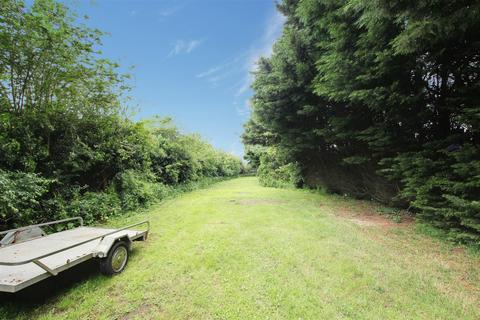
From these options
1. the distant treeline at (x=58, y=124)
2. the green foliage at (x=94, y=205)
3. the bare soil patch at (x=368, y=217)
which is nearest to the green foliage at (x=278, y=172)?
the bare soil patch at (x=368, y=217)

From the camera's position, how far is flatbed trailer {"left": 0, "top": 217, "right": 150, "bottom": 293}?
7.41 ft

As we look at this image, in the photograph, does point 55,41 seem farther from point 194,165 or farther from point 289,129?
point 194,165

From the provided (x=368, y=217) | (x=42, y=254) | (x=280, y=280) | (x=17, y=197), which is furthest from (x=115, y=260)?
(x=368, y=217)

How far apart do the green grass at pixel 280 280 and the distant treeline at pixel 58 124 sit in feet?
8.54

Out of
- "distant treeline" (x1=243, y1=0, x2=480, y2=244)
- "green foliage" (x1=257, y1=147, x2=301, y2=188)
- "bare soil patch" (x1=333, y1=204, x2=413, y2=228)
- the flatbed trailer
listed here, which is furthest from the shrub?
"green foliage" (x1=257, y1=147, x2=301, y2=188)

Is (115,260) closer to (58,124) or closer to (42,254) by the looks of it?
(42,254)

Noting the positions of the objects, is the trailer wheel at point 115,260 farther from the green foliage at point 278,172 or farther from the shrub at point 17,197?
the green foliage at point 278,172

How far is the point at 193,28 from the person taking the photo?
10055 mm

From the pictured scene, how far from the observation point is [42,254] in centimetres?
269

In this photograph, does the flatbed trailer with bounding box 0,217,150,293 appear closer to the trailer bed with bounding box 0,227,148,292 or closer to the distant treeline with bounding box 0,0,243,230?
the trailer bed with bounding box 0,227,148,292

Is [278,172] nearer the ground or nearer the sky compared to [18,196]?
nearer the ground

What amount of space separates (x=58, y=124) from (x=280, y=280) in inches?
264

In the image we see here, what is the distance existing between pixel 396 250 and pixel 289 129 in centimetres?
651

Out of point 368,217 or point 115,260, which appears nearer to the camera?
point 115,260
